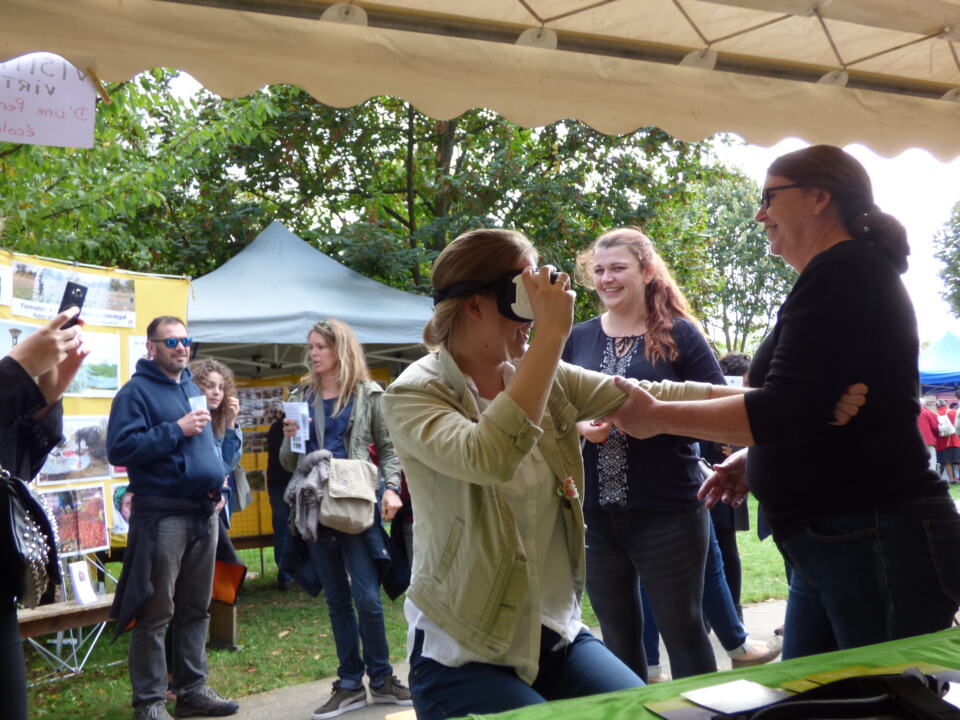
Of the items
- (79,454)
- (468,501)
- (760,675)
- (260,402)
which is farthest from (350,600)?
(260,402)

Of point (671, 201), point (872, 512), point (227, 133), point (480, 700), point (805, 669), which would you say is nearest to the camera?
point (805, 669)

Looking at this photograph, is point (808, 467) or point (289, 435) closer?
point (808, 467)

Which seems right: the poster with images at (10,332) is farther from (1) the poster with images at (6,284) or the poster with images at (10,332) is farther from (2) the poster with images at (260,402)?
(2) the poster with images at (260,402)

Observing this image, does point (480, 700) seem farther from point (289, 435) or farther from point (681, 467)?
point (289, 435)

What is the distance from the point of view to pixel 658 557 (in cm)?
312

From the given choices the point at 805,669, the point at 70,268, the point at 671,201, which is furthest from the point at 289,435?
the point at 671,201

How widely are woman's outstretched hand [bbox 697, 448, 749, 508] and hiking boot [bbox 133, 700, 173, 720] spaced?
3.43 meters

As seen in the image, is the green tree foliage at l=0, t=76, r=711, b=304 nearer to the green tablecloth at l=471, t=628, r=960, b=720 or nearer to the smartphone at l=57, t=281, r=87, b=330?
the smartphone at l=57, t=281, r=87, b=330

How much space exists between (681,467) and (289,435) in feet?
9.38

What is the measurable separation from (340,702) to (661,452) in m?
2.72

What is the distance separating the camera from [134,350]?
241 inches

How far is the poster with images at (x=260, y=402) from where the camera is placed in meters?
9.21

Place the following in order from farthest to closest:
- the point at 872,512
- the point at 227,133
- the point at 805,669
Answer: the point at 227,133 < the point at 872,512 < the point at 805,669

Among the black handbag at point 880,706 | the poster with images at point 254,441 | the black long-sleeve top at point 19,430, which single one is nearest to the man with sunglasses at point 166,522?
the black long-sleeve top at point 19,430
